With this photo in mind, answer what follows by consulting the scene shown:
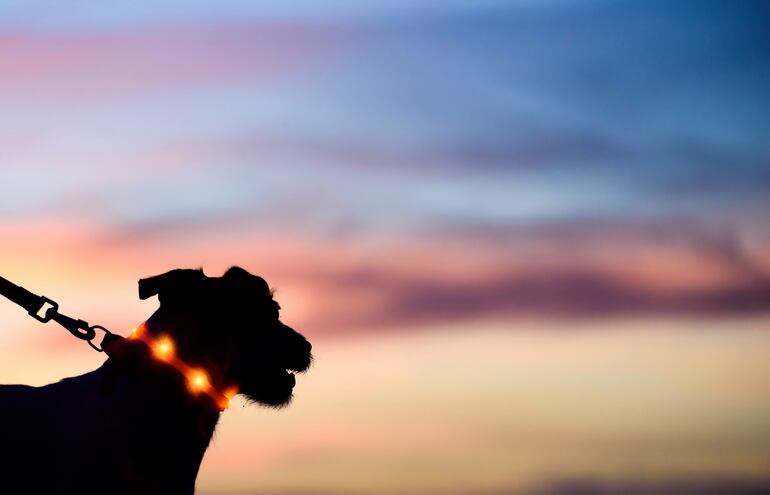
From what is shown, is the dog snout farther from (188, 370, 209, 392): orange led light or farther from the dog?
(188, 370, 209, 392): orange led light

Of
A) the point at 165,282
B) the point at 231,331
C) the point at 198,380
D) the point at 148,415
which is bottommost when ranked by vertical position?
the point at 148,415

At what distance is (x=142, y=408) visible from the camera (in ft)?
25.9

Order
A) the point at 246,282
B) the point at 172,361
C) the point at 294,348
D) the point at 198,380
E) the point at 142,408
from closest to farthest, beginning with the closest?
the point at 142,408, the point at 172,361, the point at 198,380, the point at 246,282, the point at 294,348

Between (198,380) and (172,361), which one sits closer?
(172,361)

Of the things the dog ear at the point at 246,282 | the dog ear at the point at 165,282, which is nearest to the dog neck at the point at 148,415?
the dog ear at the point at 165,282

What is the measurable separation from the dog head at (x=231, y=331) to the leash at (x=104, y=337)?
2.6 inches

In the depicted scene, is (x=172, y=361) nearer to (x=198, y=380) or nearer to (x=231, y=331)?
(x=198, y=380)

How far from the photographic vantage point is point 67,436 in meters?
7.90

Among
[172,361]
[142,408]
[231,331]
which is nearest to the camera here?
[142,408]

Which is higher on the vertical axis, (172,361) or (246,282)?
(246,282)

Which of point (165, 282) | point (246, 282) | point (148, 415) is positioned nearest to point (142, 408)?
point (148, 415)

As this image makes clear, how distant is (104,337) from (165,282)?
65cm

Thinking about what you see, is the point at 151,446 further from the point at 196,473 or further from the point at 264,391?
the point at 264,391

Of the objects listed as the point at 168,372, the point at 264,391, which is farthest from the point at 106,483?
the point at 264,391
